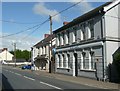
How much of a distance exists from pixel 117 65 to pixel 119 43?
3373 millimetres

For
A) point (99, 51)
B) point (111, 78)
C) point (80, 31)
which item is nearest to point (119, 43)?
point (99, 51)

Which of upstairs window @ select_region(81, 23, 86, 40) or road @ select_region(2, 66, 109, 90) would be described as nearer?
road @ select_region(2, 66, 109, 90)

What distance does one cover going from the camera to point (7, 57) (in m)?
141

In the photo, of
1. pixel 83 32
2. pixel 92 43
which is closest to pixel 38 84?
pixel 92 43

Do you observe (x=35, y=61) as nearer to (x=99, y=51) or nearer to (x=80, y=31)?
(x=80, y=31)

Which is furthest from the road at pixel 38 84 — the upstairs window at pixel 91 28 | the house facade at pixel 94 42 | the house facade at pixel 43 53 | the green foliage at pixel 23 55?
the green foliage at pixel 23 55

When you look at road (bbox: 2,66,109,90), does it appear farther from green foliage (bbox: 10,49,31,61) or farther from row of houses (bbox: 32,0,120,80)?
green foliage (bbox: 10,49,31,61)

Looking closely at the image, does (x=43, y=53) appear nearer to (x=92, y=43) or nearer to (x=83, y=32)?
(x=83, y=32)

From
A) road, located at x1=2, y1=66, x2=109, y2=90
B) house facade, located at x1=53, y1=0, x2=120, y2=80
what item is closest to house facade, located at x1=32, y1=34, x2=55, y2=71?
house facade, located at x1=53, y1=0, x2=120, y2=80

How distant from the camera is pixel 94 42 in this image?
25.3 m

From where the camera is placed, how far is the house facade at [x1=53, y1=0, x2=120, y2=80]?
77.5 ft

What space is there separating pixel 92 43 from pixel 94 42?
0.39 meters

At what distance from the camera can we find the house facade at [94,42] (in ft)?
77.5

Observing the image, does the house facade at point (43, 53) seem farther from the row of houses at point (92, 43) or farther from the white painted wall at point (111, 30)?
the white painted wall at point (111, 30)
